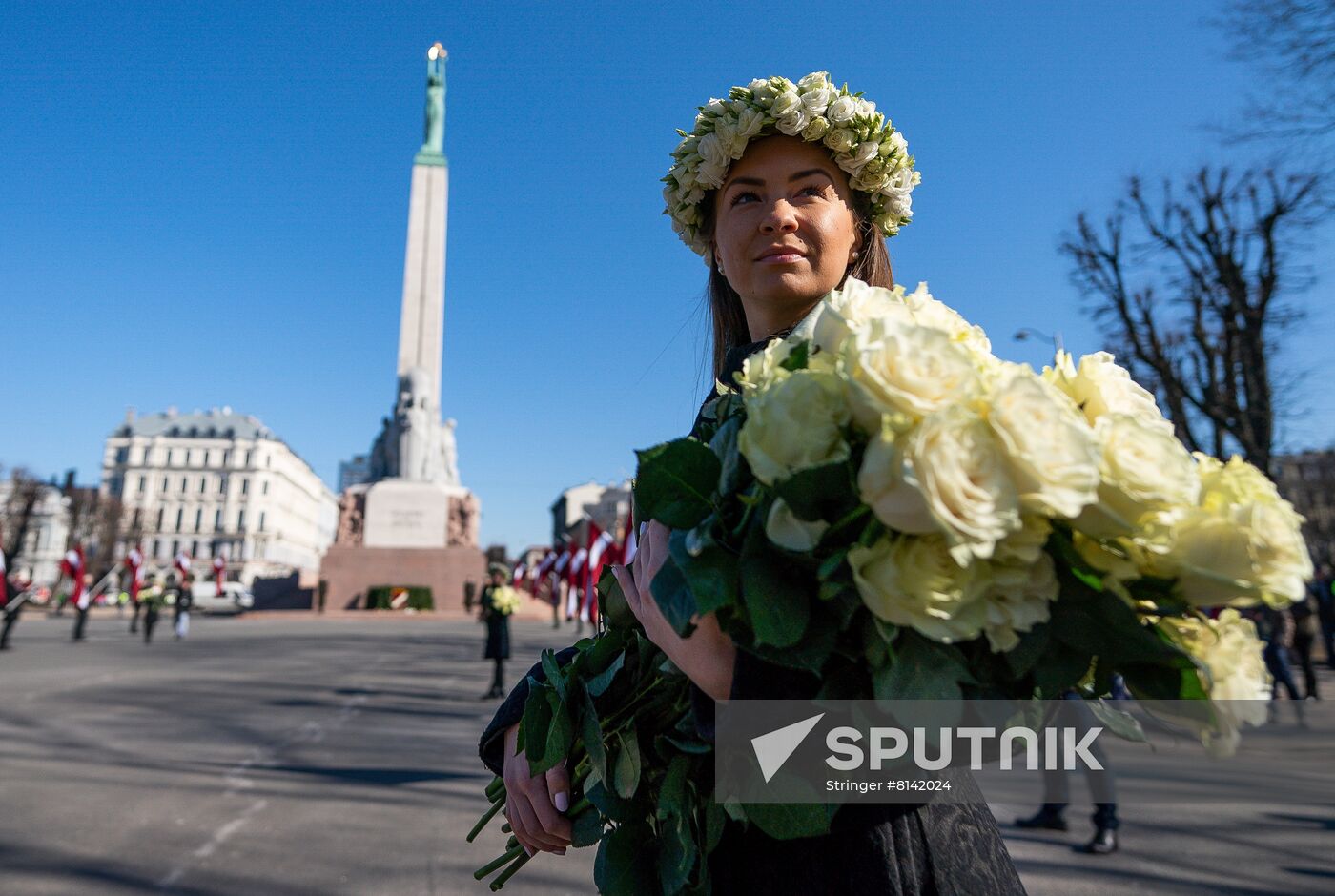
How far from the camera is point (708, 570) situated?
0.97 metres

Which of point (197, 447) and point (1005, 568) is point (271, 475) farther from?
point (1005, 568)

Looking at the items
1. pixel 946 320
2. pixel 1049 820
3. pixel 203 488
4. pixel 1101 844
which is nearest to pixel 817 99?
pixel 946 320

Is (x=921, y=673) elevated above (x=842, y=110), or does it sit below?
below

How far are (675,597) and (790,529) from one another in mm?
155

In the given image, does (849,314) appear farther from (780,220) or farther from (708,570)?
(780,220)

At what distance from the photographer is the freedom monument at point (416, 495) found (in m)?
35.8

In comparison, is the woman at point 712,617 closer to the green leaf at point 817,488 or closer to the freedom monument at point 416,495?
the green leaf at point 817,488

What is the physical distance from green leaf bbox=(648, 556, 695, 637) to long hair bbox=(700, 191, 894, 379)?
2.89ft

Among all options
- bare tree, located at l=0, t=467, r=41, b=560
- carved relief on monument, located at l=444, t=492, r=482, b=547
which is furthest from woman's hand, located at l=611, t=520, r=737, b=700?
bare tree, located at l=0, t=467, r=41, b=560

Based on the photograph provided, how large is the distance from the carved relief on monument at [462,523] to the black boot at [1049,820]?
32824 millimetres

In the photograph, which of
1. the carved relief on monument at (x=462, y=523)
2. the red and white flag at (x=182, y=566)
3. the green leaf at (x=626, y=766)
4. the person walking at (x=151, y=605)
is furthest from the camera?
the carved relief on monument at (x=462, y=523)

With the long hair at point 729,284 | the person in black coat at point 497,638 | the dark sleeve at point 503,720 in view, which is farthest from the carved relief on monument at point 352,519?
the dark sleeve at point 503,720

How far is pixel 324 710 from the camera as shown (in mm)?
10273

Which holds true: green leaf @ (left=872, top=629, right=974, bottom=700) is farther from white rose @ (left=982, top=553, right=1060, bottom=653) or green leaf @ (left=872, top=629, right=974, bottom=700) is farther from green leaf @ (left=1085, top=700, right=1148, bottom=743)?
green leaf @ (left=1085, top=700, right=1148, bottom=743)
